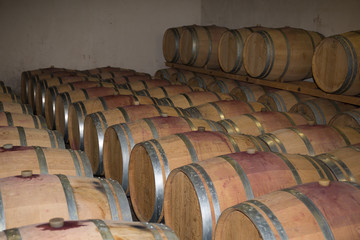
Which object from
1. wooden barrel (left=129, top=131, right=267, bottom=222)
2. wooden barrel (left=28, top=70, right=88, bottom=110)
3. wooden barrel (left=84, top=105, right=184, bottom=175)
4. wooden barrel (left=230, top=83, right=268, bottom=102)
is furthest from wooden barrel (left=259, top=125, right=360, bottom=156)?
wooden barrel (left=28, top=70, right=88, bottom=110)

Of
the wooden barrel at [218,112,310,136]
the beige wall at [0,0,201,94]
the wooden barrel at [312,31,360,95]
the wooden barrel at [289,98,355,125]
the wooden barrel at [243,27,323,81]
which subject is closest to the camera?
the wooden barrel at [218,112,310,136]

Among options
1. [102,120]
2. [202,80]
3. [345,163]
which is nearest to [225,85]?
Result: [202,80]

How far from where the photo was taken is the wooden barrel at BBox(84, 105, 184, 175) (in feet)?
14.7

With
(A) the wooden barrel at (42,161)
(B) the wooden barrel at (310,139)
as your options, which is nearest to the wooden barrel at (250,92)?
(B) the wooden barrel at (310,139)

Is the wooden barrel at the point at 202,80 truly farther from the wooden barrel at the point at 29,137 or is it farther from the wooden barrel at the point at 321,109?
the wooden barrel at the point at 29,137

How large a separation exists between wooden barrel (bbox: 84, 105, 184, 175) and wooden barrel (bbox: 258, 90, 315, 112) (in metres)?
1.85

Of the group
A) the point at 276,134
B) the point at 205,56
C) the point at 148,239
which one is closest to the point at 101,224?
the point at 148,239

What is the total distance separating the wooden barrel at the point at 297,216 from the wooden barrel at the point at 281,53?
13.3ft

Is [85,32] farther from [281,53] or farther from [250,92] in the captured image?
[281,53]

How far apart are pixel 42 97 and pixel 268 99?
12.7 feet

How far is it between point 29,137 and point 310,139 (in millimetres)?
2537

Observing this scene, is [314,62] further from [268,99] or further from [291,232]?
[291,232]

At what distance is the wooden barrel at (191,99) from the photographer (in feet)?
18.3

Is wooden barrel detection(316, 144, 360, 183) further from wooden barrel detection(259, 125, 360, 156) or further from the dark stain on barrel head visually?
the dark stain on barrel head
